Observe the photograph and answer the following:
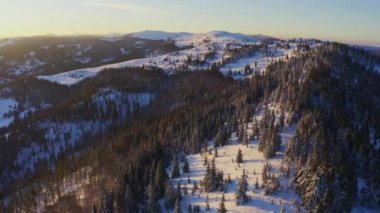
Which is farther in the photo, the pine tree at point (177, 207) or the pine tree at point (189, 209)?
the pine tree at point (189, 209)

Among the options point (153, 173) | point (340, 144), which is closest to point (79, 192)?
point (153, 173)

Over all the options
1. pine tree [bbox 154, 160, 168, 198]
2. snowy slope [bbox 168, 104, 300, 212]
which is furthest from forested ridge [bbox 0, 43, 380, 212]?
snowy slope [bbox 168, 104, 300, 212]

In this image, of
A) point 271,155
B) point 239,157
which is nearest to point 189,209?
point 239,157

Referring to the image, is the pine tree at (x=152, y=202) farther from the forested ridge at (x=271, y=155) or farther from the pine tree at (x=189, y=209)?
the pine tree at (x=189, y=209)

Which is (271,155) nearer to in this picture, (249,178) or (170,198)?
(249,178)

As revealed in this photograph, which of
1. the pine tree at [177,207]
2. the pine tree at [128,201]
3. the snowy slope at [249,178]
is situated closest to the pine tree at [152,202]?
the pine tree at [128,201]

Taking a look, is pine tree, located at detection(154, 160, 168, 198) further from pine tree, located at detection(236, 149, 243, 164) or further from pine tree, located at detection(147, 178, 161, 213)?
pine tree, located at detection(236, 149, 243, 164)

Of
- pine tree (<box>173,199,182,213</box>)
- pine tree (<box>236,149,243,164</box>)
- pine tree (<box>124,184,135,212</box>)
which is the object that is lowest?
pine tree (<box>124,184,135,212</box>)

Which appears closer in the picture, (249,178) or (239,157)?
(249,178)
